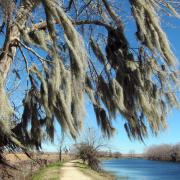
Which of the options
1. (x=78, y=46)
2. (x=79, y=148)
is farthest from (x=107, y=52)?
(x=79, y=148)

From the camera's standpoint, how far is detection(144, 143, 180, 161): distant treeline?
337 ft

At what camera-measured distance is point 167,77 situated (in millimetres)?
5262

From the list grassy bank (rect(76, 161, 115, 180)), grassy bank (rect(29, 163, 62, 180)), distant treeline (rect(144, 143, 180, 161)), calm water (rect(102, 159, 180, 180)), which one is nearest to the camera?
grassy bank (rect(29, 163, 62, 180))

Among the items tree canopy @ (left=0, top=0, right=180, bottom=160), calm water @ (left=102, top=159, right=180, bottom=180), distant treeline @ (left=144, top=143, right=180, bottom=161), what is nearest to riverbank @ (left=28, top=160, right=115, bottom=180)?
Result: calm water @ (left=102, top=159, right=180, bottom=180)

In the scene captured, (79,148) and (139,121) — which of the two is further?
(79,148)

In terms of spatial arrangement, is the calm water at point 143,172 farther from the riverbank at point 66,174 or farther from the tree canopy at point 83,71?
the tree canopy at point 83,71

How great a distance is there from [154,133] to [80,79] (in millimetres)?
1431

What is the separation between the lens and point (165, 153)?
370 feet

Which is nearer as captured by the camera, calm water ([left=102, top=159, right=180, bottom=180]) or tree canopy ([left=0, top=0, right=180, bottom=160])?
tree canopy ([left=0, top=0, right=180, bottom=160])

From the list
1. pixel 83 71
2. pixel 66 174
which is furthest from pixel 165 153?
pixel 83 71

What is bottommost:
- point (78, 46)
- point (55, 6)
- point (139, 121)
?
point (139, 121)

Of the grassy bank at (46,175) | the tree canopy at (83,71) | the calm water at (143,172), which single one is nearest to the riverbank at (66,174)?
the grassy bank at (46,175)

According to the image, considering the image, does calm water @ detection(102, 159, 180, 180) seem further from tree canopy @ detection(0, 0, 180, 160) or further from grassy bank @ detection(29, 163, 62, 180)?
tree canopy @ detection(0, 0, 180, 160)

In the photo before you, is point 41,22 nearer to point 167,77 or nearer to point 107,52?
point 107,52
